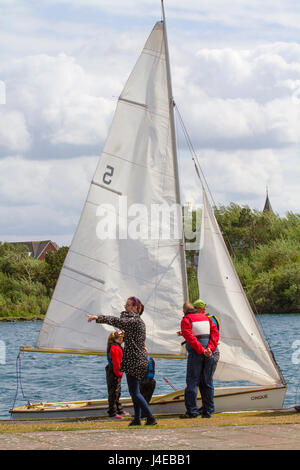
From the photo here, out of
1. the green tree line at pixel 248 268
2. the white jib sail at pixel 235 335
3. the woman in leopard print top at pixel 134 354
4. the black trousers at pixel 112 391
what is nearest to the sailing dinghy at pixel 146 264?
the white jib sail at pixel 235 335

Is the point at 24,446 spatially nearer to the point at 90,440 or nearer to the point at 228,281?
the point at 90,440

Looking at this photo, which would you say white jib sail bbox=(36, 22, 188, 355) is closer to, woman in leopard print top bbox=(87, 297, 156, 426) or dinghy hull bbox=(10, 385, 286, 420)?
dinghy hull bbox=(10, 385, 286, 420)

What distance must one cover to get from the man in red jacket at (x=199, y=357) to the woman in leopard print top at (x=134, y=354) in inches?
52.0

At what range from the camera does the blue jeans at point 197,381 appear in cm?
1219

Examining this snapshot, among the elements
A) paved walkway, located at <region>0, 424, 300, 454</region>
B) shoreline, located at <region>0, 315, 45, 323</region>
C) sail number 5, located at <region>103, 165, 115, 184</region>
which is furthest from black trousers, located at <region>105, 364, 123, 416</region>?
shoreline, located at <region>0, 315, 45, 323</region>

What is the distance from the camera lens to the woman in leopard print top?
10734mm

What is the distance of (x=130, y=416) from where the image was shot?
13227 millimetres

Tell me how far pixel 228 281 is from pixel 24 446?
6.70 metres

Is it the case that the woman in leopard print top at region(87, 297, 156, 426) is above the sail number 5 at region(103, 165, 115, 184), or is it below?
below

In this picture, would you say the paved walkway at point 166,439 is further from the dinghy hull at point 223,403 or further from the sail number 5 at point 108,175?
the sail number 5 at point 108,175

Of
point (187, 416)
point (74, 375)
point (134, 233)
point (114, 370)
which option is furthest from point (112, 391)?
point (74, 375)

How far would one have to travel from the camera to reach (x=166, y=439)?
8.63m

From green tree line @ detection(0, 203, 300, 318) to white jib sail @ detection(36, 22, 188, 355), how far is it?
164 feet

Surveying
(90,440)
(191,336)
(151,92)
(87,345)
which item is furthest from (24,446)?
(151,92)
